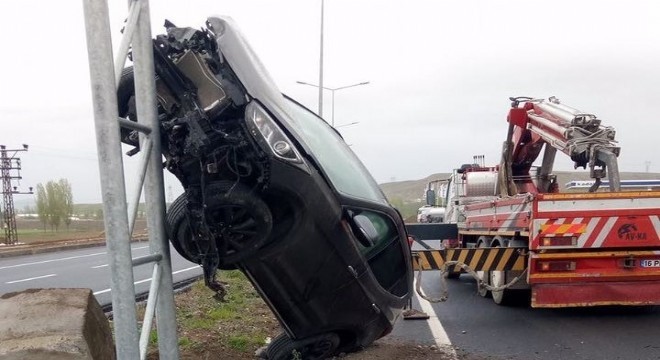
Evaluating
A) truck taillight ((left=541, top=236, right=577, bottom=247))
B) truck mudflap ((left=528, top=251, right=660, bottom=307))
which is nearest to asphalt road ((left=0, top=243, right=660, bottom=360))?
truck mudflap ((left=528, top=251, right=660, bottom=307))

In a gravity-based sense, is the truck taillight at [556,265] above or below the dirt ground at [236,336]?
above

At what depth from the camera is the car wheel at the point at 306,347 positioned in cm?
327

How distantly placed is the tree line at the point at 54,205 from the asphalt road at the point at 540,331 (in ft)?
187

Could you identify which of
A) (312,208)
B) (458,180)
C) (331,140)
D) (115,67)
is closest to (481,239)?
(458,180)

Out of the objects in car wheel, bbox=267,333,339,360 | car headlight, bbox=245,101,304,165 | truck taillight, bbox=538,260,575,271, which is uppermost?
car headlight, bbox=245,101,304,165

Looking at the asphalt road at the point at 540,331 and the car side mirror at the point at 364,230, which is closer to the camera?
the car side mirror at the point at 364,230

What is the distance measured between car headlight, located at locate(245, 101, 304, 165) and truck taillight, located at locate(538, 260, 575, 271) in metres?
6.22

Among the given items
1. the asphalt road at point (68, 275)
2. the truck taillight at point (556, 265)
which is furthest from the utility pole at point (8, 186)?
the truck taillight at point (556, 265)

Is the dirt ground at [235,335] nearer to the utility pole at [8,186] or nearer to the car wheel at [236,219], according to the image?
the car wheel at [236,219]

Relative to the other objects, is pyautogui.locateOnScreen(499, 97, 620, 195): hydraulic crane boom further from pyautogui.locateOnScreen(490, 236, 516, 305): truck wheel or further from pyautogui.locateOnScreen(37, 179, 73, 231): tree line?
pyautogui.locateOnScreen(37, 179, 73, 231): tree line

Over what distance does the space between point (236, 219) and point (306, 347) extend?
1089 millimetres

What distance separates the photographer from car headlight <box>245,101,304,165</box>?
8.08 feet

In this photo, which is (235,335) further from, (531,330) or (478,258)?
(478,258)

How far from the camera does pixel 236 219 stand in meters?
2.61
